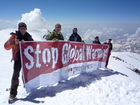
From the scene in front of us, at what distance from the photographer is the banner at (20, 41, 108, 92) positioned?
21.6ft

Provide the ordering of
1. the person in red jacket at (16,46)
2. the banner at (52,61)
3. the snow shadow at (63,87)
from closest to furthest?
the person in red jacket at (16,46), the banner at (52,61), the snow shadow at (63,87)

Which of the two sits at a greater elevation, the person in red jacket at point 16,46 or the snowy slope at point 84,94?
the person in red jacket at point 16,46

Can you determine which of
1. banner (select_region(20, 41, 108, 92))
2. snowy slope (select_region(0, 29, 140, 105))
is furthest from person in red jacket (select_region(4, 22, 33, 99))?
snowy slope (select_region(0, 29, 140, 105))

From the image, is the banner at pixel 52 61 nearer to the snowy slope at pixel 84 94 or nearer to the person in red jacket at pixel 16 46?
the person in red jacket at pixel 16 46

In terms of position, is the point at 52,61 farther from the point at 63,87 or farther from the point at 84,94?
the point at 84,94

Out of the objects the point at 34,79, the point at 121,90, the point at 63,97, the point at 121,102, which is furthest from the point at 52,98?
the point at 121,90

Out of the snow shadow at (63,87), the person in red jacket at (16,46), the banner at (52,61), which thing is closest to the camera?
the person in red jacket at (16,46)

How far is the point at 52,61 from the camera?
772cm

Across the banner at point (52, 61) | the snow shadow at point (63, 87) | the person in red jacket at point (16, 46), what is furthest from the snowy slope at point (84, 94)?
the person in red jacket at point (16, 46)

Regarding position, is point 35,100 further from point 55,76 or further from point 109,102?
point 109,102

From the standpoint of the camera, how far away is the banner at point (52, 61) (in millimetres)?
6586

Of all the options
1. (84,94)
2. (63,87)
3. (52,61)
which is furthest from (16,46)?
(84,94)

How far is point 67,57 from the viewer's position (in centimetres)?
866

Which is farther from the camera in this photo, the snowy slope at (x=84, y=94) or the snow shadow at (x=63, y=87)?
the snow shadow at (x=63, y=87)
